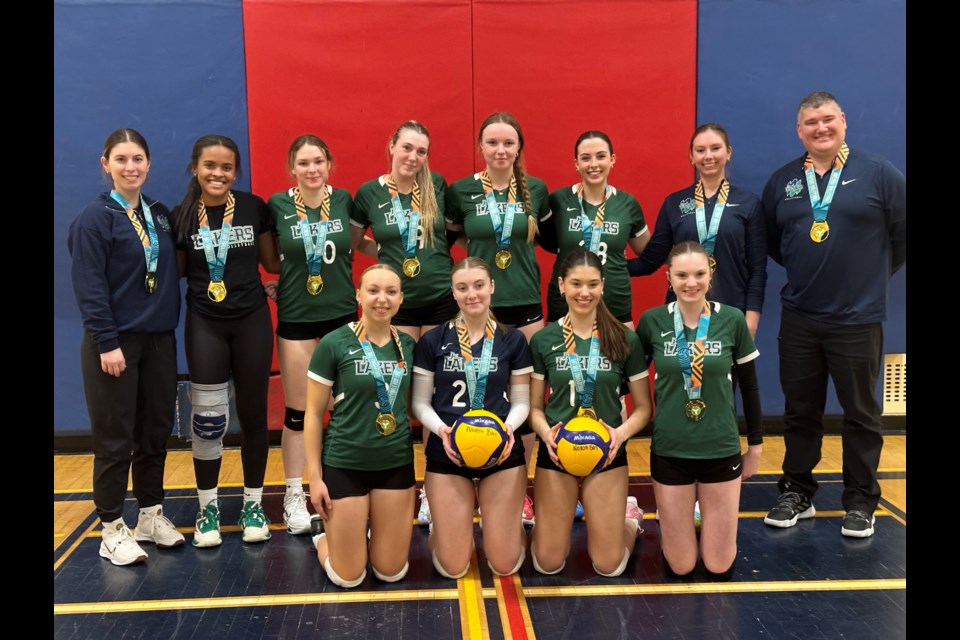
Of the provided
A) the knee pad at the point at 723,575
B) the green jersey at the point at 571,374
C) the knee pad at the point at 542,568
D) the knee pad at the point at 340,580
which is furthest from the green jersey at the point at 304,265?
the knee pad at the point at 723,575

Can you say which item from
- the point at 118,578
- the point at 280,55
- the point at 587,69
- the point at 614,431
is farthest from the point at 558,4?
the point at 118,578

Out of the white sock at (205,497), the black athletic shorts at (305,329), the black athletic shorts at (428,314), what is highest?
the black athletic shorts at (428,314)

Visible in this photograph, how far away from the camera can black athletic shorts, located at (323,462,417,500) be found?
13.3ft

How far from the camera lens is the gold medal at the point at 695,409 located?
4.09m

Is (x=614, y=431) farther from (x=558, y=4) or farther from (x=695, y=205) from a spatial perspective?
(x=558, y=4)

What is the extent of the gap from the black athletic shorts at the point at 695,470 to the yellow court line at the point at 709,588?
1.74 feet

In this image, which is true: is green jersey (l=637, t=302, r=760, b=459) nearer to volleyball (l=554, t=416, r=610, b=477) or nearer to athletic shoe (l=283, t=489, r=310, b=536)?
volleyball (l=554, t=416, r=610, b=477)

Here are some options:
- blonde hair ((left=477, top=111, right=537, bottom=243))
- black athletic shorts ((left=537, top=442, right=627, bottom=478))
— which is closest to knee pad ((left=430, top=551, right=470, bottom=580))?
black athletic shorts ((left=537, top=442, right=627, bottom=478))

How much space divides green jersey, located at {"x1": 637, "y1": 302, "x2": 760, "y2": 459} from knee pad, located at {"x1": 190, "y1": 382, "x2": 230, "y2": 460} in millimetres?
2435

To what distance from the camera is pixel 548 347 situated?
4223mm

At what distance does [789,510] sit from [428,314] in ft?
8.20

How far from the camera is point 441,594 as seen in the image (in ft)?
13.3

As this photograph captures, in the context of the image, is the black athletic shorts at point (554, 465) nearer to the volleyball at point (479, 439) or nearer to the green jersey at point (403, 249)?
the volleyball at point (479, 439)

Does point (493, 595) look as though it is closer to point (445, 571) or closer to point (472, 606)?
point (472, 606)
